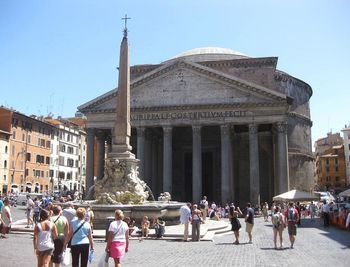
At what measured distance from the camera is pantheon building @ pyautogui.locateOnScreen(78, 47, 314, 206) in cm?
2906

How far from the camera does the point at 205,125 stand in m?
30.5

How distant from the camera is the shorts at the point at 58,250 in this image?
5.81 meters

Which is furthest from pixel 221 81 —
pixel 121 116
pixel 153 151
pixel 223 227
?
pixel 121 116

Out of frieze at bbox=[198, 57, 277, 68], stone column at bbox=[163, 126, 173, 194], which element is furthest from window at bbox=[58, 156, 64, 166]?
stone column at bbox=[163, 126, 173, 194]

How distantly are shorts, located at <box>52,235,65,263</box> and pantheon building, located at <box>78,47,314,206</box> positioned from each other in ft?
77.1

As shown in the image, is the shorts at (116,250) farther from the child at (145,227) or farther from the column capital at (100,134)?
the column capital at (100,134)

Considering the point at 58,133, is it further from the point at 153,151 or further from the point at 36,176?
the point at 153,151

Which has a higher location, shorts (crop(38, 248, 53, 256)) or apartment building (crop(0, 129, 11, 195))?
apartment building (crop(0, 129, 11, 195))

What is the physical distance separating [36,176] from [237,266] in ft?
142

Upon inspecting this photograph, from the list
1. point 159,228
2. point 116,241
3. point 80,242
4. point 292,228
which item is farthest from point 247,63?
point 80,242

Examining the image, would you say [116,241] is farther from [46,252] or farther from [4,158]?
[4,158]

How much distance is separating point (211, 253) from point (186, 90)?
855 inches

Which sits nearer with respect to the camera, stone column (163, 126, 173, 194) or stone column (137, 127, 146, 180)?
stone column (163, 126, 173, 194)

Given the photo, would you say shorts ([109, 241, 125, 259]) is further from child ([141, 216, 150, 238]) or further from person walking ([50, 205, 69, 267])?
child ([141, 216, 150, 238])
